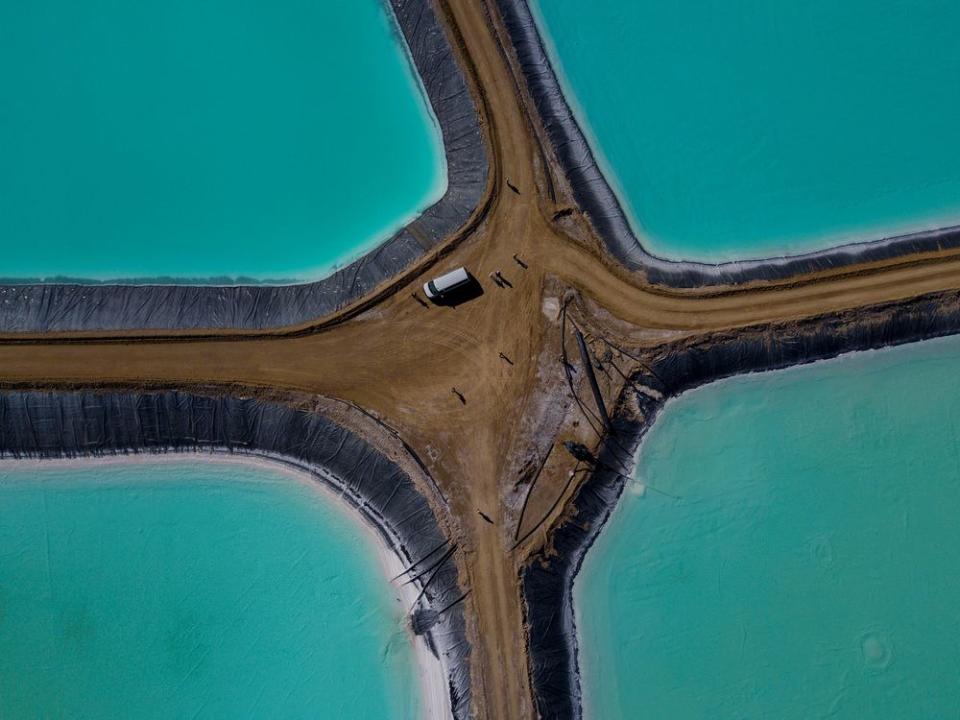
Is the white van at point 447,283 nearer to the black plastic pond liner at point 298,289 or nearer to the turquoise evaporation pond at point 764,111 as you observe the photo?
the black plastic pond liner at point 298,289

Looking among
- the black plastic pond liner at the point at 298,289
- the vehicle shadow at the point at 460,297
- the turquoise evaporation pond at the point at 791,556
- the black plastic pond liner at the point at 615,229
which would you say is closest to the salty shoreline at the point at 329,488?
the black plastic pond liner at the point at 298,289

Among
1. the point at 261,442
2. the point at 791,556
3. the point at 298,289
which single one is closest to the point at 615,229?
the point at 298,289

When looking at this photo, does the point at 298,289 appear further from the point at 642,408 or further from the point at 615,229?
the point at 642,408

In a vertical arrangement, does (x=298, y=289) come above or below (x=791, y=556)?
above

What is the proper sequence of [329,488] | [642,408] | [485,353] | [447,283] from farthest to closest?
[329,488] → [642,408] → [485,353] → [447,283]

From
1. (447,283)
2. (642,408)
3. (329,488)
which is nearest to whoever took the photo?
(447,283)

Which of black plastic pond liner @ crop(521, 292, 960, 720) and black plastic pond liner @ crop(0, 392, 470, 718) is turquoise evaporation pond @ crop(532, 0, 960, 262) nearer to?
black plastic pond liner @ crop(521, 292, 960, 720)
